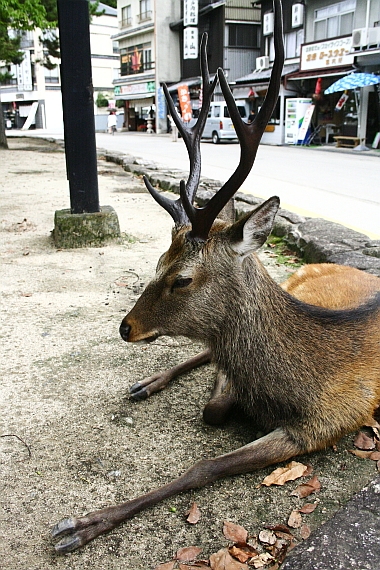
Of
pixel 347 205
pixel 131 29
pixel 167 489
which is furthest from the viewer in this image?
pixel 131 29

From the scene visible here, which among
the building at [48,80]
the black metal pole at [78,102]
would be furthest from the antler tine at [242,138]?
the building at [48,80]

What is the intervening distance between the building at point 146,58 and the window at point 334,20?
16.9 m

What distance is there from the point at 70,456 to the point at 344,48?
26.3 metres

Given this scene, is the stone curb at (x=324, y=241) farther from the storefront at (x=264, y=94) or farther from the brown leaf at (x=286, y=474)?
the storefront at (x=264, y=94)

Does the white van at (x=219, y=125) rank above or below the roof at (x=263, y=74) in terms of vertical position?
below

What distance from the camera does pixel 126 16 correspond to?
49750 millimetres

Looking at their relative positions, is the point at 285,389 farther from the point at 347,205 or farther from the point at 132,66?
the point at 132,66

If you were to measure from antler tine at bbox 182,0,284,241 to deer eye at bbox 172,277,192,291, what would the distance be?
0.65ft

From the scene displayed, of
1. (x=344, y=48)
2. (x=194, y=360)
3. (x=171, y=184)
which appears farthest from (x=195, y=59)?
(x=194, y=360)

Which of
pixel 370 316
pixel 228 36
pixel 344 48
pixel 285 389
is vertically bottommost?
pixel 285 389

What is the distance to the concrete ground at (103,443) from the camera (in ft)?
7.00

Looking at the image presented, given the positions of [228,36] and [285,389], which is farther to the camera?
[228,36]

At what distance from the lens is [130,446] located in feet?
8.85

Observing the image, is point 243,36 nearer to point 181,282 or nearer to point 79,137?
point 79,137
